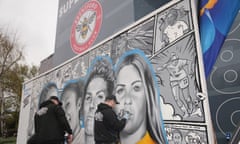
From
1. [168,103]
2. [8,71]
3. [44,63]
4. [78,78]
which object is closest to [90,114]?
[78,78]

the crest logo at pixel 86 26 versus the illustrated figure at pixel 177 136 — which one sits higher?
the crest logo at pixel 86 26

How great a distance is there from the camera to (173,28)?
2604 millimetres

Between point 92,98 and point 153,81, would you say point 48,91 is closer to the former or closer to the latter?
point 92,98

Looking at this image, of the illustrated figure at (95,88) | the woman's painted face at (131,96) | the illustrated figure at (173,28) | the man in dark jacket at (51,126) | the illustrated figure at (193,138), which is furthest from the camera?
the illustrated figure at (95,88)

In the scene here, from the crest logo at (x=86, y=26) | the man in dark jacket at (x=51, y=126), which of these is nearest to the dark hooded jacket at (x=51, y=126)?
the man in dark jacket at (x=51, y=126)

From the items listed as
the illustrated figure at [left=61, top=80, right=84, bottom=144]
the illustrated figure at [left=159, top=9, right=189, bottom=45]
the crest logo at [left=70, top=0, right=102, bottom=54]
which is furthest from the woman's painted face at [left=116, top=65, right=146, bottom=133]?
the crest logo at [left=70, top=0, right=102, bottom=54]

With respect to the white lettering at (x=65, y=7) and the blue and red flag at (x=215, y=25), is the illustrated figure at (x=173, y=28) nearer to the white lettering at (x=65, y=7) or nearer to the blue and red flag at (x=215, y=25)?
the blue and red flag at (x=215, y=25)

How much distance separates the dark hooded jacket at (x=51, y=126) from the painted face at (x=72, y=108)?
0.92 meters

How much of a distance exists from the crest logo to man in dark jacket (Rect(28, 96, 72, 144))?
273 centimetres

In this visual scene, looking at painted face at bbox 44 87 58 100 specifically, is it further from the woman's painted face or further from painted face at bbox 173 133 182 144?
painted face at bbox 173 133 182 144

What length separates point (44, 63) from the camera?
508 inches

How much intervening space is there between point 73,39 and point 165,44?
4499 mm

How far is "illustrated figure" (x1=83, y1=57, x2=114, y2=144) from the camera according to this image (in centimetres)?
364

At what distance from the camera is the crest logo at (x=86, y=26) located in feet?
18.5
